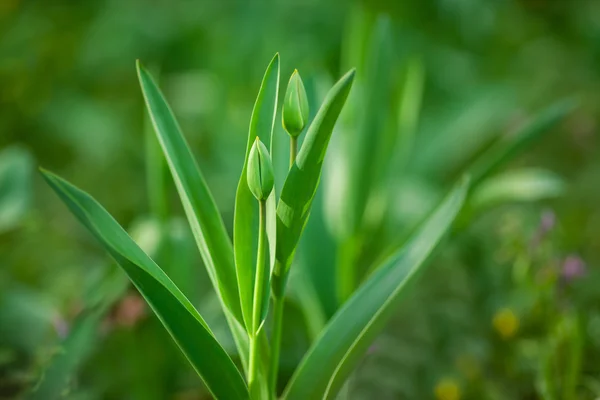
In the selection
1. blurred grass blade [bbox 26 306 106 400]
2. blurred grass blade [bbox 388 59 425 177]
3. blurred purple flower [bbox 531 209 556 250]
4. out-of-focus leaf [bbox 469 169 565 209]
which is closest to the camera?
blurred grass blade [bbox 26 306 106 400]

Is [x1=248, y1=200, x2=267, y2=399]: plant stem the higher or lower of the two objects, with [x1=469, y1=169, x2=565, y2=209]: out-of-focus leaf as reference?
higher

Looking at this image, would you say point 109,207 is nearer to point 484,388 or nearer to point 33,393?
point 33,393

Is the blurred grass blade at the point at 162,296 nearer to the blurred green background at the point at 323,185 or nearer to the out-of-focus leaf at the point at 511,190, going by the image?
the blurred green background at the point at 323,185

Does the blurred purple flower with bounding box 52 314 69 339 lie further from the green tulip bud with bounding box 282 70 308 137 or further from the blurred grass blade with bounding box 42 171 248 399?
the green tulip bud with bounding box 282 70 308 137

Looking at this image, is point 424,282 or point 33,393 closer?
point 33,393

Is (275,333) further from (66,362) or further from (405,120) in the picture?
(405,120)

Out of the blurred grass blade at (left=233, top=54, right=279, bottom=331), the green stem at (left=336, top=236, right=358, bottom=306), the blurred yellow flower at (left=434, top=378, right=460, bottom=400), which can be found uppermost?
the blurred grass blade at (left=233, top=54, right=279, bottom=331)

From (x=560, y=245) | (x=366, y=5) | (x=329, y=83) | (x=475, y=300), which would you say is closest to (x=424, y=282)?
(x=475, y=300)

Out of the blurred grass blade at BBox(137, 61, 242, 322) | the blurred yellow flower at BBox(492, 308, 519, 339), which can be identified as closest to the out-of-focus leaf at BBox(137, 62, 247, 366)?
the blurred grass blade at BBox(137, 61, 242, 322)

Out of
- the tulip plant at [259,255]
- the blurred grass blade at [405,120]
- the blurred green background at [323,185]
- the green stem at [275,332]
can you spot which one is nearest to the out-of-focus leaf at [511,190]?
the blurred green background at [323,185]
